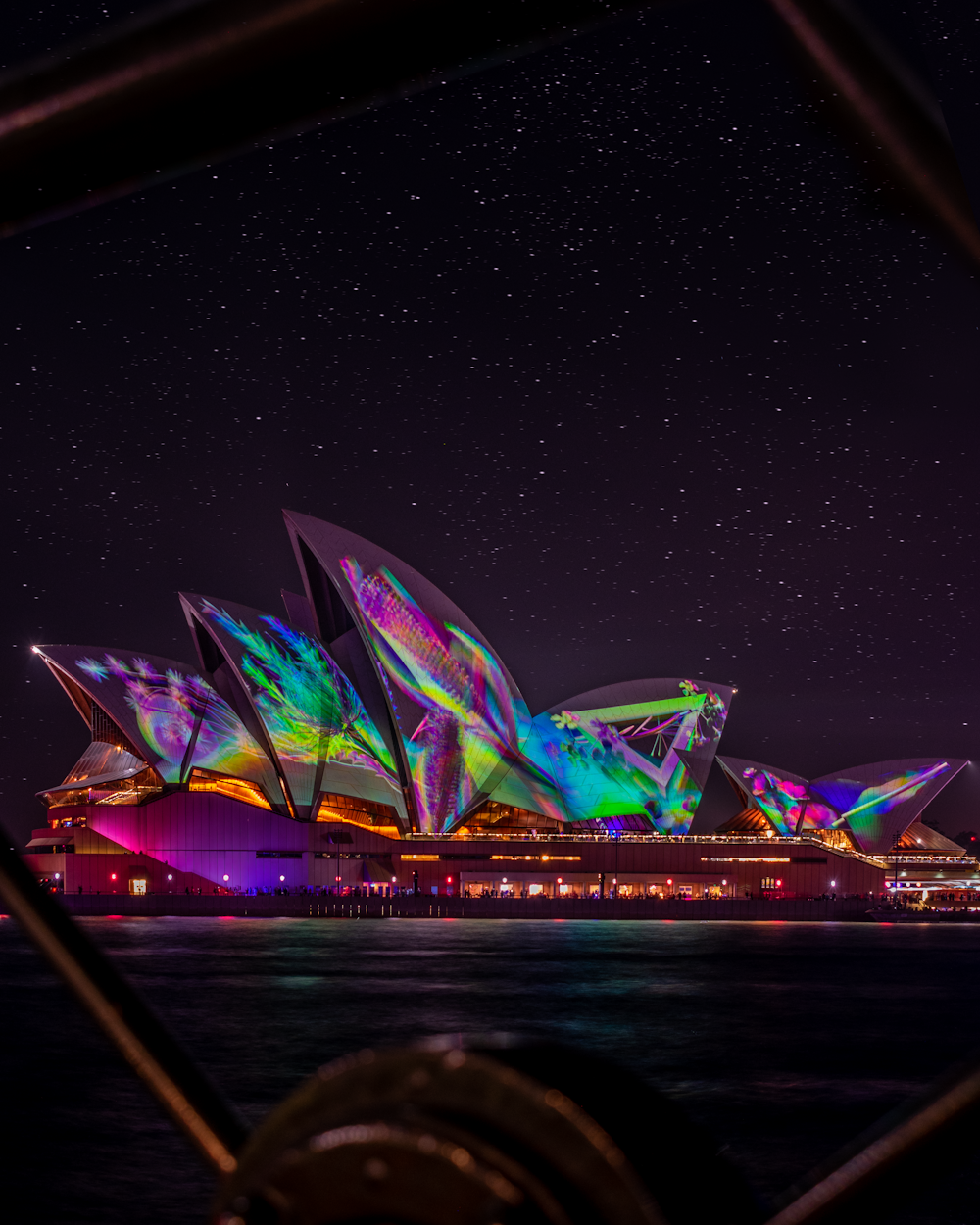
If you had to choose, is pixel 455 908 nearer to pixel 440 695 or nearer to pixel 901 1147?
pixel 440 695

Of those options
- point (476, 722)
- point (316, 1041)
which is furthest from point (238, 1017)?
point (476, 722)

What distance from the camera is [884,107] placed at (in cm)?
45

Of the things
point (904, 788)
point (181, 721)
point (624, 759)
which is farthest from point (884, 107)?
point (904, 788)

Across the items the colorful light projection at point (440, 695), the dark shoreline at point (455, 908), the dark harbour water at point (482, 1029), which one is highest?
the colorful light projection at point (440, 695)

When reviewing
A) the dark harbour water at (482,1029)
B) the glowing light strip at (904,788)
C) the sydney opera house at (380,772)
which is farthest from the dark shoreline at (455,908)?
the dark harbour water at (482,1029)

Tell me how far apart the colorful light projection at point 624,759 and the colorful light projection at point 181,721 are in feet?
34.6

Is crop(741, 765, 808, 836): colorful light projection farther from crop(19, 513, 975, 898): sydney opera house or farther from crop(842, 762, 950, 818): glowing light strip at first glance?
crop(842, 762, 950, 818): glowing light strip

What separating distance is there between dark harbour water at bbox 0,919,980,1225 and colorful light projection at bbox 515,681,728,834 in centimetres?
1296

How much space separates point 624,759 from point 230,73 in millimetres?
49972

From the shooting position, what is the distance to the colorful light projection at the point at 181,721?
4247 centimetres

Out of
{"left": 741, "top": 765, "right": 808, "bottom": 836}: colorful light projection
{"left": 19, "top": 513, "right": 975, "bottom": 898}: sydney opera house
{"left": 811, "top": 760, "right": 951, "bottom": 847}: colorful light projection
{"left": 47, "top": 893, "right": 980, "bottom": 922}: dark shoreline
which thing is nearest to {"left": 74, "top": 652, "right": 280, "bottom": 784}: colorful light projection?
{"left": 19, "top": 513, "right": 975, "bottom": 898}: sydney opera house

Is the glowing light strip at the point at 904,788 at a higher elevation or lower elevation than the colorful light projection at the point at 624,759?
lower

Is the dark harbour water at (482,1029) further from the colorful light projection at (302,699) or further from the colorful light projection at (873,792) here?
the colorful light projection at (873,792)

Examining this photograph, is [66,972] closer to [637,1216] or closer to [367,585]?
[637,1216]
